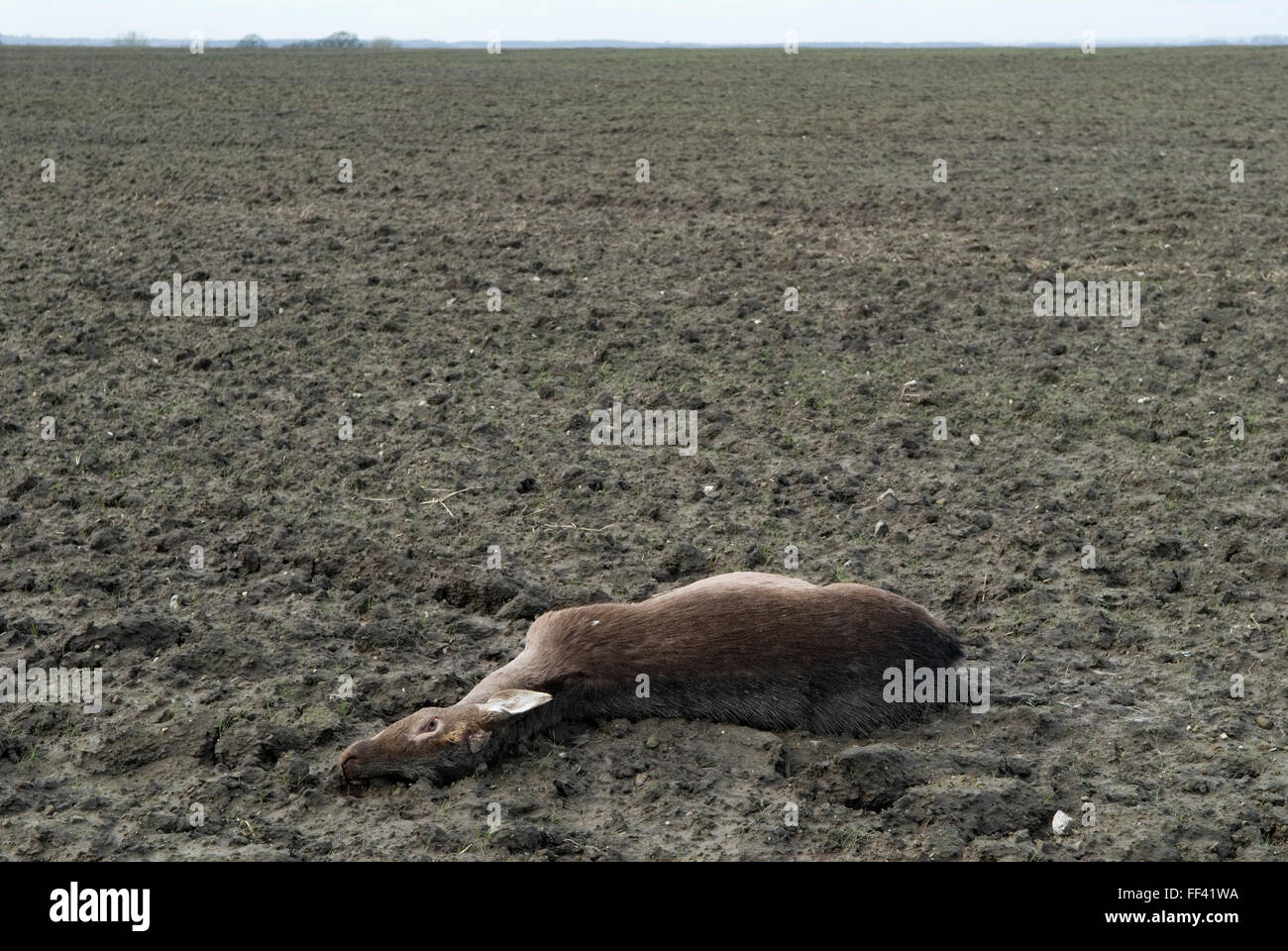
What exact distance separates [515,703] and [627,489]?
271 centimetres

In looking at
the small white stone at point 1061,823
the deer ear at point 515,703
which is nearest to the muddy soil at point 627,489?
the small white stone at point 1061,823

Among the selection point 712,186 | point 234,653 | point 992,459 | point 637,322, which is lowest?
point 234,653

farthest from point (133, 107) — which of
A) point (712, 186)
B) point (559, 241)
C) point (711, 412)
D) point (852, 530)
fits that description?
point (852, 530)

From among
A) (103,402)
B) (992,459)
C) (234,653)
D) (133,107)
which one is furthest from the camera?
(133,107)

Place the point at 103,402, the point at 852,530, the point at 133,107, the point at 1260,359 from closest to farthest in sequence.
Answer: the point at 852,530 → the point at 103,402 → the point at 1260,359 → the point at 133,107

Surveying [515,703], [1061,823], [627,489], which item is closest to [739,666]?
[515,703]

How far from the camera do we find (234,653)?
5254 millimetres

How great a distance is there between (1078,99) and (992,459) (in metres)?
22.5

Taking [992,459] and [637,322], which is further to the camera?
[637,322]

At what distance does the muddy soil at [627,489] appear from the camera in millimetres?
4414

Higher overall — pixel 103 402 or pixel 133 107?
pixel 133 107

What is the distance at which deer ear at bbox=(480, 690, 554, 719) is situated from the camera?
176 inches

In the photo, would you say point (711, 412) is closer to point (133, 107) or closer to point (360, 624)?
point (360, 624)

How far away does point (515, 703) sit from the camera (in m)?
4.50
